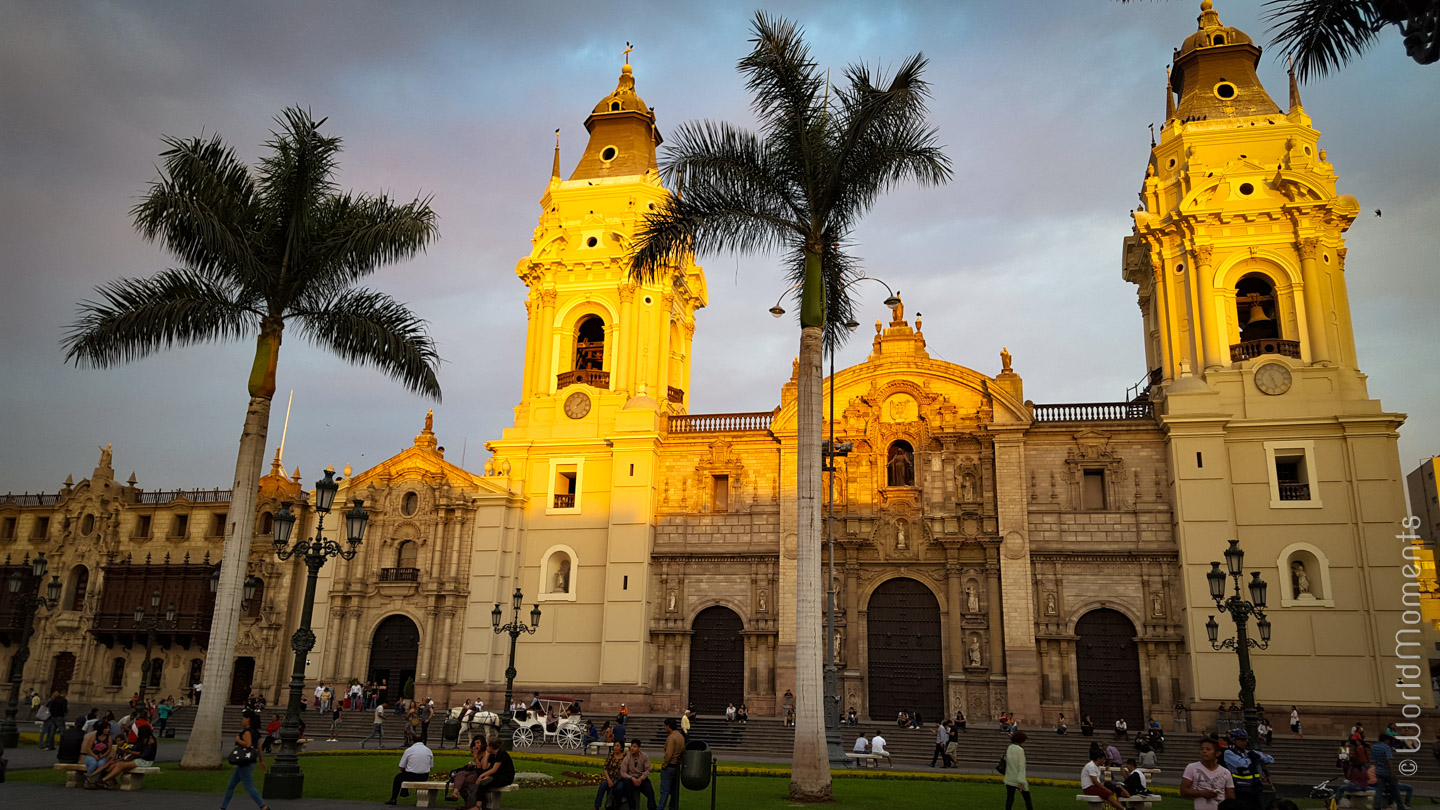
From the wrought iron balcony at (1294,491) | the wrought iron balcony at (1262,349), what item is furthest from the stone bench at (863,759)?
the wrought iron balcony at (1262,349)

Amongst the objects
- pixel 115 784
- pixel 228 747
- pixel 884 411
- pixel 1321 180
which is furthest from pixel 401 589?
pixel 1321 180

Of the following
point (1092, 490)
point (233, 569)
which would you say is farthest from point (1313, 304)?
point (233, 569)

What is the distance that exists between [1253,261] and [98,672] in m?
48.1

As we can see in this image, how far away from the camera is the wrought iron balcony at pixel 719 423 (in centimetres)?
3738

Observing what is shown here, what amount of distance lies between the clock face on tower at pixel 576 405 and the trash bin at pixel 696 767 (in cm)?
2635

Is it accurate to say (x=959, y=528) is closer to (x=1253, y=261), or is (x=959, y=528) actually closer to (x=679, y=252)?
(x=1253, y=261)

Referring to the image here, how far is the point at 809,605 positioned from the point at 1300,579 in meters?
21.8

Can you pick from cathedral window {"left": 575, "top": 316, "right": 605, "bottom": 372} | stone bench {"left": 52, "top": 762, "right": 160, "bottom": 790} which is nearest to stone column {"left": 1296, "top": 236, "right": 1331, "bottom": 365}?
cathedral window {"left": 575, "top": 316, "right": 605, "bottom": 372}

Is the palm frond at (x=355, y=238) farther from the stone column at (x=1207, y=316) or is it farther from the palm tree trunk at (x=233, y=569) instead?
the stone column at (x=1207, y=316)

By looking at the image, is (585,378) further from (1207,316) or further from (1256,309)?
(1256,309)

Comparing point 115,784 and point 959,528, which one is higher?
point 959,528

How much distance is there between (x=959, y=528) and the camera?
34.5 metres

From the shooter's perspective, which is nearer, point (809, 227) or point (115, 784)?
Answer: point (115, 784)

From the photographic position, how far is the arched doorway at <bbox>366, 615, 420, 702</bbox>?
3756 centimetres
